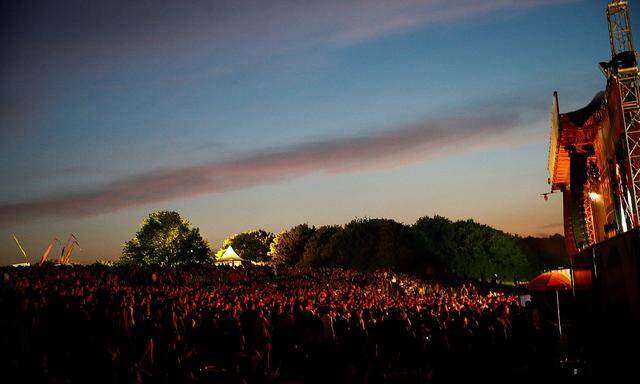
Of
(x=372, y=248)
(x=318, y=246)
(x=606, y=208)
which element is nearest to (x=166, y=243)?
(x=318, y=246)

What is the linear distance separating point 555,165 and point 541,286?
16541mm

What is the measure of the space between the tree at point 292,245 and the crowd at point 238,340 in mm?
44593

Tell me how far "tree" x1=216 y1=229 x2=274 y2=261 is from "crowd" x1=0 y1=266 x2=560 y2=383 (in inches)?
3205

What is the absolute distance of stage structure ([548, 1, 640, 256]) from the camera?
16609 millimetres

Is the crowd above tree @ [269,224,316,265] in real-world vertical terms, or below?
below

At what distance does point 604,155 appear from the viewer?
21.4 metres

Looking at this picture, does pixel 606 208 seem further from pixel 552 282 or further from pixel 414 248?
pixel 414 248

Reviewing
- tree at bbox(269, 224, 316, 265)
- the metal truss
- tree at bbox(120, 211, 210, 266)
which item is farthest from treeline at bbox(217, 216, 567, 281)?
the metal truss

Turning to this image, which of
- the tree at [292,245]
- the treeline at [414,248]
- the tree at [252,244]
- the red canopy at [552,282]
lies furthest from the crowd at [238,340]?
the tree at [252,244]

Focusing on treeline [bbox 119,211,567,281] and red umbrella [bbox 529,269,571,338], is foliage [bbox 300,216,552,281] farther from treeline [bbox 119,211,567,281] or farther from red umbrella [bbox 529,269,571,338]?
red umbrella [bbox 529,269,571,338]

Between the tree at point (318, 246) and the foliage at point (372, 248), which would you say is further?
the tree at point (318, 246)

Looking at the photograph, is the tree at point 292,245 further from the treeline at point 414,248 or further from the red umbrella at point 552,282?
the red umbrella at point 552,282

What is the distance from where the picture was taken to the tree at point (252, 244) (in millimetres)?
95500

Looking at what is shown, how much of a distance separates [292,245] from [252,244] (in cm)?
3907
